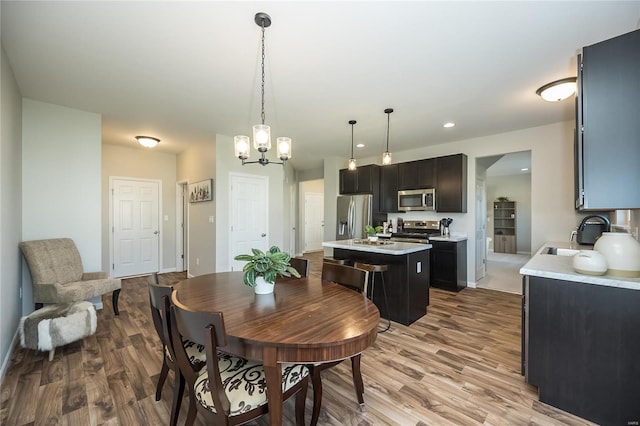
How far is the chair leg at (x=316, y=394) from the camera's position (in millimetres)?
1511

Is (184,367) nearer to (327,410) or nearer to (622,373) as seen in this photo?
(327,410)

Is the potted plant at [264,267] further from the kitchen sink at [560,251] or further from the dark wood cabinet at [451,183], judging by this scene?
the dark wood cabinet at [451,183]

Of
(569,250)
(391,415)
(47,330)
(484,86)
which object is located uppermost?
(484,86)

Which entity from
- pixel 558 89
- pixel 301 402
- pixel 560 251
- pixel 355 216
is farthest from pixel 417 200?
pixel 301 402

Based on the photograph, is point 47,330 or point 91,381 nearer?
point 91,381

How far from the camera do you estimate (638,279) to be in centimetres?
150

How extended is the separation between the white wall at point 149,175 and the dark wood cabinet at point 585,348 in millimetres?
6111

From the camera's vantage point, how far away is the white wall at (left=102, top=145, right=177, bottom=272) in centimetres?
504

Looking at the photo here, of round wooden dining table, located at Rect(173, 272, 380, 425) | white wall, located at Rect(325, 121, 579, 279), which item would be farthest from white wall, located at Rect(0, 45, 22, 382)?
white wall, located at Rect(325, 121, 579, 279)

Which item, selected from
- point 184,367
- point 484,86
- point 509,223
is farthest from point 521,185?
point 184,367

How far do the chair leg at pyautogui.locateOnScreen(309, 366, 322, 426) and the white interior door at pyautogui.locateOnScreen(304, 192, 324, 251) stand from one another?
694 cm

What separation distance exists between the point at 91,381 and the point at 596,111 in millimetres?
3916

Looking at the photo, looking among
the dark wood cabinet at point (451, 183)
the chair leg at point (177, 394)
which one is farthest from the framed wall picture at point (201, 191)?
the dark wood cabinet at point (451, 183)

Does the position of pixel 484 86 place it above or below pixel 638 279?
above
